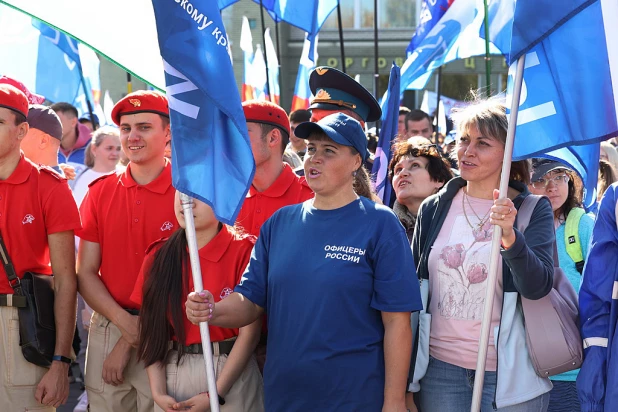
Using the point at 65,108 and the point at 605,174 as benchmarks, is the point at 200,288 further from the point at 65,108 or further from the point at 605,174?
the point at 65,108

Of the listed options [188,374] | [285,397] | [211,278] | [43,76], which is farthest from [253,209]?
[43,76]

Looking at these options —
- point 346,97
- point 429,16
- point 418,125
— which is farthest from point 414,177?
point 418,125

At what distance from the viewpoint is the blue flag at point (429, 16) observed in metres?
8.58

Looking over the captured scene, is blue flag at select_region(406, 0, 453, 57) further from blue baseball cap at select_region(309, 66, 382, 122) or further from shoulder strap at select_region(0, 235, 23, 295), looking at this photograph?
shoulder strap at select_region(0, 235, 23, 295)

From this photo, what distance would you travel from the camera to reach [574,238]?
5.11 metres

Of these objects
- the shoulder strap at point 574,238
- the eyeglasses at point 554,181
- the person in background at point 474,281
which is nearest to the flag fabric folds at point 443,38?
the eyeglasses at point 554,181

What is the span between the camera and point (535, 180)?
210 inches

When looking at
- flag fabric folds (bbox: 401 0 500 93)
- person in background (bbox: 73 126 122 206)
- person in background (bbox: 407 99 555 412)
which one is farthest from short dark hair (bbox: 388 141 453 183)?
person in background (bbox: 73 126 122 206)

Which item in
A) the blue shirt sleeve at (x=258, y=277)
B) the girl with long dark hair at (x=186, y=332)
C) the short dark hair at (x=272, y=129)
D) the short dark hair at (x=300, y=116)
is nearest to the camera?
the blue shirt sleeve at (x=258, y=277)

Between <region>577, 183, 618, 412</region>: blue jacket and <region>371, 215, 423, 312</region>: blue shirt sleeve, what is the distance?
2.27 feet

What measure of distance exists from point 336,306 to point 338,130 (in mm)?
743

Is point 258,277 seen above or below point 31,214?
below

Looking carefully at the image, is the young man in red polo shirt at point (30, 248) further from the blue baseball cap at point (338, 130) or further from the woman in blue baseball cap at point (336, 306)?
the blue baseball cap at point (338, 130)

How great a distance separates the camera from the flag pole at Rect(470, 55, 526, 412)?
339cm
